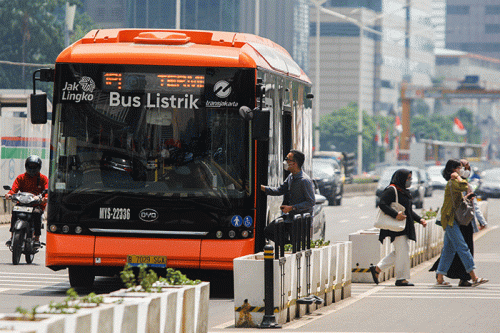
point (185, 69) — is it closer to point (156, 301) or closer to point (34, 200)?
point (34, 200)

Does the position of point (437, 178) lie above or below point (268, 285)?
below

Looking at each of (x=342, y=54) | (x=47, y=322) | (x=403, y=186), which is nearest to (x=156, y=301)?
(x=47, y=322)

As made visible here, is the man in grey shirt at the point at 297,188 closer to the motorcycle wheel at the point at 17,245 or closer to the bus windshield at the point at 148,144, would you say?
the bus windshield at the point at 148,144

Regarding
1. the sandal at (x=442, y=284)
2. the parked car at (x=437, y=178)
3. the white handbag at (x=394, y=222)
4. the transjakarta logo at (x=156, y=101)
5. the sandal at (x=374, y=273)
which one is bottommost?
the parked car at (x=437, y=178)

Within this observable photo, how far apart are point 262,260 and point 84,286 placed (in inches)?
158

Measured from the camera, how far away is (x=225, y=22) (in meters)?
115

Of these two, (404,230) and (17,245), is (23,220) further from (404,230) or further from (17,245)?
(404,230)

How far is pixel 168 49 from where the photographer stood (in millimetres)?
12938

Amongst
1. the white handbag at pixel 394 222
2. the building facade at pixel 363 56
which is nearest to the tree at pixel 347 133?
the building facade at pixel 363 56

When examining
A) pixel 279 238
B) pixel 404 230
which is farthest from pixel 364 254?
pixel 279 238

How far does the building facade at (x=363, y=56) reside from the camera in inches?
6633

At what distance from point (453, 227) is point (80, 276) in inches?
194

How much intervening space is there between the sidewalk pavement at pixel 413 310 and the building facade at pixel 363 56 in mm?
145159

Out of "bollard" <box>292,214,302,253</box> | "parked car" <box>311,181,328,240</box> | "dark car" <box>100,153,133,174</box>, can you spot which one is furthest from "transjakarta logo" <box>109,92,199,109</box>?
"parked car" <box>311,181,328,240</box>
